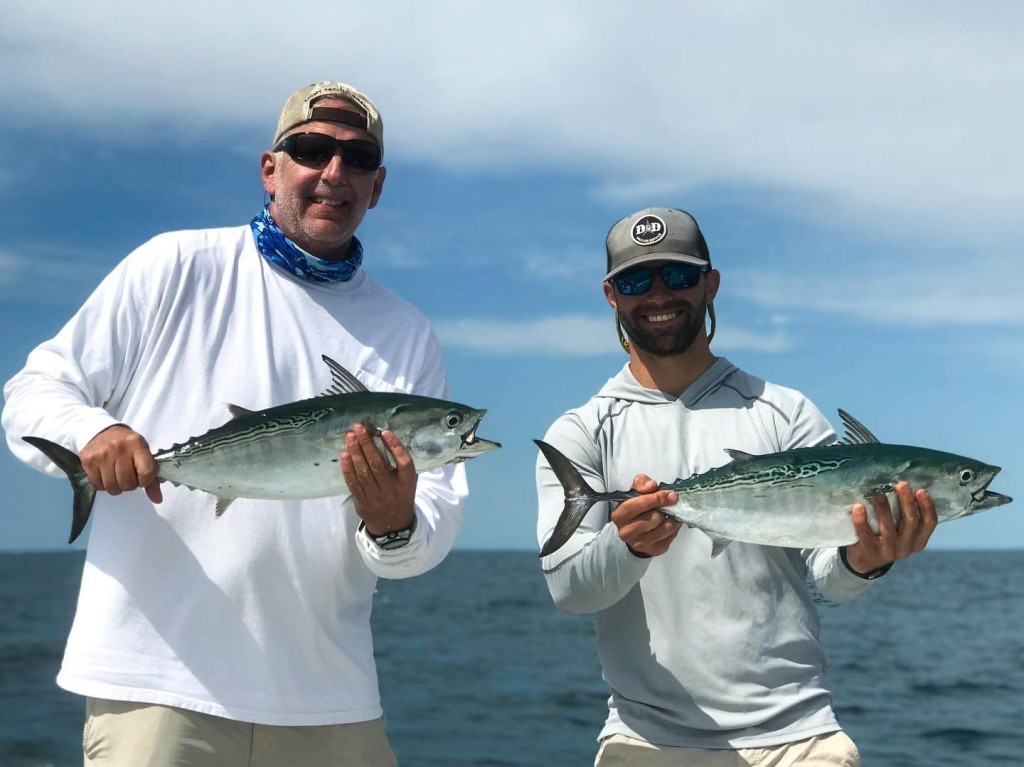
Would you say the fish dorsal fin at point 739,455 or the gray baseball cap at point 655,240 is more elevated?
the gray baseball cap at point 655,240

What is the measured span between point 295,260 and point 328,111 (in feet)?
2.13

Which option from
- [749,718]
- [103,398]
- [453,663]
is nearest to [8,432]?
[103,398]

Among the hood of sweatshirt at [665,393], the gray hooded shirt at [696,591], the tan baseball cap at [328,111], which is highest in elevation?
the tan baseball cap at [328,111]

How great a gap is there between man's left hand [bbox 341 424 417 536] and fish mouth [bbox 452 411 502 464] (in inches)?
A: 7.8

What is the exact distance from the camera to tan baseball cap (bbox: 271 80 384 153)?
4.47 m

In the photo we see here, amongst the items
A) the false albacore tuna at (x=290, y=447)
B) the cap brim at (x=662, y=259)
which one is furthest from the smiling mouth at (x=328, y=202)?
the cap brim at (x=662, y=259)

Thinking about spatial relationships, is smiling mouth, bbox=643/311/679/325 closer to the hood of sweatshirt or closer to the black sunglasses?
the hood of sweatshirt

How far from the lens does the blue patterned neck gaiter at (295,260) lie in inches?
174

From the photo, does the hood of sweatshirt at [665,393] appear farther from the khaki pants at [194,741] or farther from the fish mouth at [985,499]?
the khaki pants at [194,741]

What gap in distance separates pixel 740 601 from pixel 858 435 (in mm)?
844

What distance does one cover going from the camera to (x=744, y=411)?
4773mm

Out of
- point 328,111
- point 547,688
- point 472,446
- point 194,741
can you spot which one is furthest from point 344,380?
point 547,688

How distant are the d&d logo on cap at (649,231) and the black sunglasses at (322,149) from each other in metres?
1.31

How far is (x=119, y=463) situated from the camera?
358 centimetres
